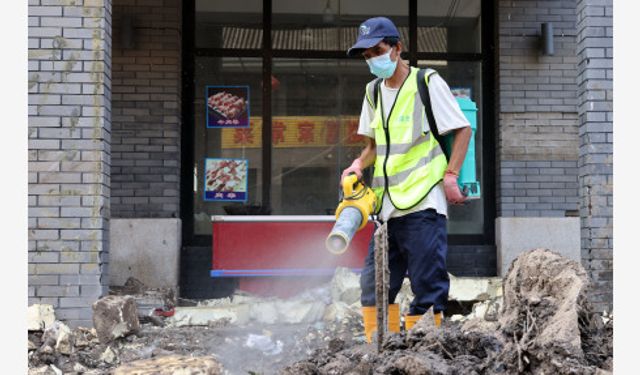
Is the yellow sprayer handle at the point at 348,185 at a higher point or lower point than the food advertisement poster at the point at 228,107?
lower

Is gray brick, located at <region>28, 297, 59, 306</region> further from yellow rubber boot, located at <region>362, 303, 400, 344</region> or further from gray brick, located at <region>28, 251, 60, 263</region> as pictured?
yellow rubber boot, located at <region>362, 303, 400, 344</region>

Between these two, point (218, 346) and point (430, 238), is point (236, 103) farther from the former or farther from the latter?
point (430, 238)

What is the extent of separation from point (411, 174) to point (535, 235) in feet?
13.6

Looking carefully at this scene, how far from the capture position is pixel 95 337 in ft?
15.5

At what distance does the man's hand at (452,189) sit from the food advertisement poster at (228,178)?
14.1ft

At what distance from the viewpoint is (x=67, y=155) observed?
16.5 ft

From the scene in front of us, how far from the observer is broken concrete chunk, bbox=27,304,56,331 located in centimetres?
467

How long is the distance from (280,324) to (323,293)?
100cm

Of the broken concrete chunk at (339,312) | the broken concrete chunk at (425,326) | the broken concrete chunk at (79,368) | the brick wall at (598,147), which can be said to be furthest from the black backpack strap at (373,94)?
the broken concrete chunk at (79,368)

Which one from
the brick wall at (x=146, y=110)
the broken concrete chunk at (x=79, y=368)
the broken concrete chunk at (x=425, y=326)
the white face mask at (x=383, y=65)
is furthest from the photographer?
the brick wall at (x=146, y=110)

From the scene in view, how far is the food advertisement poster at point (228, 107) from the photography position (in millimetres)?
7906

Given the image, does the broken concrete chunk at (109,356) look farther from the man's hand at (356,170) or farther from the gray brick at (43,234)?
the man's hand at (356,170)

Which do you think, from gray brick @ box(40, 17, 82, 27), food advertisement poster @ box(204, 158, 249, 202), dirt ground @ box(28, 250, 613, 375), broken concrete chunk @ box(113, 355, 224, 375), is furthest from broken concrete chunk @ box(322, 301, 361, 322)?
gray brick @ box(40, 17, 82, 27)

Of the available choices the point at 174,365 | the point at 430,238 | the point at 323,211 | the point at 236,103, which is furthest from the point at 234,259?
the point at 174,365
